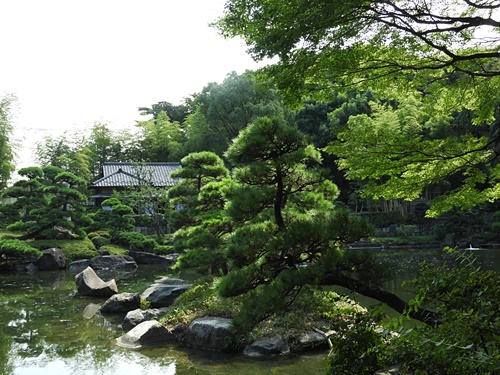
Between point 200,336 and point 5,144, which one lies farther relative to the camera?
point 5,144

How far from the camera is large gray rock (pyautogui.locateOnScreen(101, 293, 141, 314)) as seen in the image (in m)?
9.24

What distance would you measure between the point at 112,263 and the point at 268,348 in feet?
42.1

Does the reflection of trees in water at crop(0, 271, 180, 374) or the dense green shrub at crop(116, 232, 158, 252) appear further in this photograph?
the dense green shrub at crop(116, 232, 158, 252)

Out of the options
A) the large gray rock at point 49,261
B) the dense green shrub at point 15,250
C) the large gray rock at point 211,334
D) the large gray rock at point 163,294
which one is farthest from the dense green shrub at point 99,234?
the large gray rock at point 211,334

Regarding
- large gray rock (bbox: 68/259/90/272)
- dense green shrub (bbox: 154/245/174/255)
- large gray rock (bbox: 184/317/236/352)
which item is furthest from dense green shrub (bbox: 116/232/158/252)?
large gray rock (bbox: 184/317/236/352)

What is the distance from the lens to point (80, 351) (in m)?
6.62

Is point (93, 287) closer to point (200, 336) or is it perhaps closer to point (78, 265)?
point (200, 336)

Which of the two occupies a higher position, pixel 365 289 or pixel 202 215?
pixel 202 215

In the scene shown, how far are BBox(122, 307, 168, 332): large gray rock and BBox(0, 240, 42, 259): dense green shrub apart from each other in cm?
971

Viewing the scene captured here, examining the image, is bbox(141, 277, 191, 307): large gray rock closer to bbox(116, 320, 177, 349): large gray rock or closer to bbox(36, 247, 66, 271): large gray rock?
bbox(116, 320, 177, 349): large gray rock

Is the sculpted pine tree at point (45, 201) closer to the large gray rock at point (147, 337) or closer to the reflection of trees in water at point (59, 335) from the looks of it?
the reflection of trees in water at point (59, 335)

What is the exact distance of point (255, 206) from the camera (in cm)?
521

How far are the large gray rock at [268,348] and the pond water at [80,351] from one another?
20cm

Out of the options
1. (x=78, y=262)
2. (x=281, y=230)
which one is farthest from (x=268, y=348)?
(x=78, y=262)
